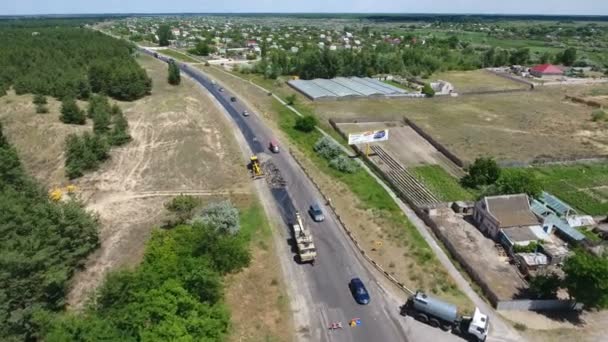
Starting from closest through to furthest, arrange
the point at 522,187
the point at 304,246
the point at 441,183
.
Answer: the point at 304,246 → the point at 522,187 → the point at 441,183

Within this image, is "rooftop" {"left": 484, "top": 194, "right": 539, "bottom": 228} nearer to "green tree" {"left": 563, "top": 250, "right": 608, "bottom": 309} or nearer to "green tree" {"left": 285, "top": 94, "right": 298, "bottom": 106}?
"green tree" {"left": 563, "top": 250, "right": 608, "bottom": 309}

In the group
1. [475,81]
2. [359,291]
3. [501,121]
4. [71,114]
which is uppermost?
[475,81]

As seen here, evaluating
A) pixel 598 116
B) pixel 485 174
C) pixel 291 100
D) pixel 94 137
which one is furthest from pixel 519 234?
pixel 291 100

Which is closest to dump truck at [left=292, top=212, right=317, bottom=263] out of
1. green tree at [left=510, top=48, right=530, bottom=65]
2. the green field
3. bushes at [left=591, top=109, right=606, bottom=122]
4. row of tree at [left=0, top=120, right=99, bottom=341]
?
row of tree at [left=0, top=120, right=99, bottom=341]

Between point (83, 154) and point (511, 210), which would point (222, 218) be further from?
point (511, 210)

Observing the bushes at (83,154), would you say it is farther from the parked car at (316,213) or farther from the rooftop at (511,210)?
the rooftop at (511,210)

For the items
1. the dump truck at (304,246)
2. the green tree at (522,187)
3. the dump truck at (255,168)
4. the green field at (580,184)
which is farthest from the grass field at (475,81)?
the dump truck at (304,246)

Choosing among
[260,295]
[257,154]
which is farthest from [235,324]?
[257,154]
